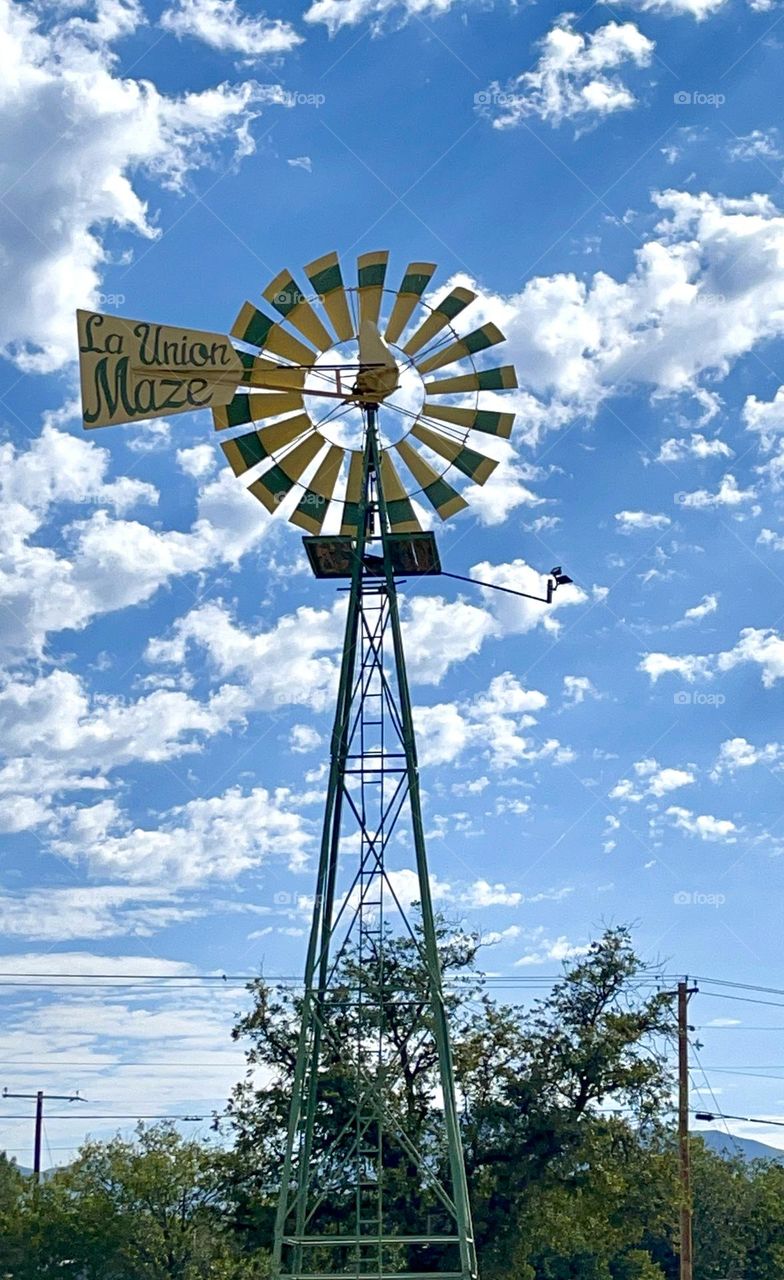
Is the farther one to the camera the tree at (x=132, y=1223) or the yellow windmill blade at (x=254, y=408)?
the tree at (x=132, y=1223)

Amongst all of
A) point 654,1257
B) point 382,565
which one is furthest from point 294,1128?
point 654,1257

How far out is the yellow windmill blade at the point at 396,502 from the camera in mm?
18234

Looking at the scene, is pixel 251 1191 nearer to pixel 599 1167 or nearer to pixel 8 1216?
pixel 599 1167

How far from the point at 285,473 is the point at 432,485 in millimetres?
1739

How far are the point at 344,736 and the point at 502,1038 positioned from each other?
32.2 feet

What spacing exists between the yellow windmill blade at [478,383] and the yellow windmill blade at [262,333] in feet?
5.48

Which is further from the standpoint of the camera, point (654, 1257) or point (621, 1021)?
point (654, 1257)

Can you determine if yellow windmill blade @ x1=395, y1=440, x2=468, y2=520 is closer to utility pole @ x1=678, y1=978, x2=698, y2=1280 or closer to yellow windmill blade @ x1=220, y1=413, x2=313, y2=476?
yellow windmill blade @ x1=220, y1=413, x2=313, y2=476

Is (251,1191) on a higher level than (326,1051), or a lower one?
lower

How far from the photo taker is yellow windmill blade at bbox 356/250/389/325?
58.2ft

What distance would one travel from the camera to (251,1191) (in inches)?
1005

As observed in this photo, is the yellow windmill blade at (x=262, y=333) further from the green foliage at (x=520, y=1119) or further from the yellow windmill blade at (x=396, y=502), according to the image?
the green foliage at (x=520, y=1119)

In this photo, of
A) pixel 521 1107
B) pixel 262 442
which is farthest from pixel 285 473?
pixel 521 1107

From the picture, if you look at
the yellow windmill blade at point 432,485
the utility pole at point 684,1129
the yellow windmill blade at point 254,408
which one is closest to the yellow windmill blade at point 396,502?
the yellow windmill blade at point 432,485
